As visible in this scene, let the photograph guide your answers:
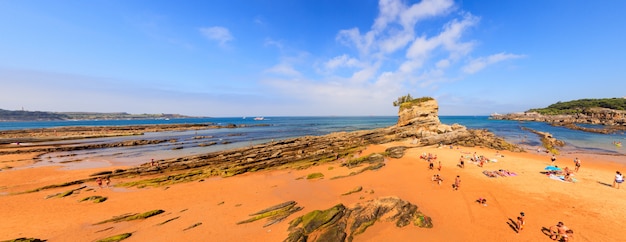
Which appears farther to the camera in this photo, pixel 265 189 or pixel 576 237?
pixel 265 189

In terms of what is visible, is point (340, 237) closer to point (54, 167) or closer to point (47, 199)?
point (47, 199)

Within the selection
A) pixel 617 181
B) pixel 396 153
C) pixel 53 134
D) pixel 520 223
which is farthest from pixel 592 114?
pixel 53 134

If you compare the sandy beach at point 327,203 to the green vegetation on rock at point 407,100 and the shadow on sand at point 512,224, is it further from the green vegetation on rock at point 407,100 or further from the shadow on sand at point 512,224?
the green vegetation on rock at point 407,100

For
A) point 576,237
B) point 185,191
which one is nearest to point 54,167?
point 185,191

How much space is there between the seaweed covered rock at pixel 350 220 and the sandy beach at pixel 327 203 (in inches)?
17.7

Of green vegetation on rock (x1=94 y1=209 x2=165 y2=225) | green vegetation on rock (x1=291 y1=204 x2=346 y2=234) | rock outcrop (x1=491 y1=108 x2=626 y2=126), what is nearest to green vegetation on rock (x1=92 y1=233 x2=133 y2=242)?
green vegetation on rock (x1=94 y1=209 x2=165 y2=225)

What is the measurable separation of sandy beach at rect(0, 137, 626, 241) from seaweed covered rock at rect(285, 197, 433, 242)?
45 cm

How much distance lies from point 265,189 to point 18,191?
848 inches

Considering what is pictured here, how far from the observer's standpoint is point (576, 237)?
1134 cm

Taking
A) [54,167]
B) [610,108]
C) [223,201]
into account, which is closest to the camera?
[223,201]

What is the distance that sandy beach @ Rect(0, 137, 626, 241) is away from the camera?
12.2 metres

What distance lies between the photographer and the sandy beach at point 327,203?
1216cm

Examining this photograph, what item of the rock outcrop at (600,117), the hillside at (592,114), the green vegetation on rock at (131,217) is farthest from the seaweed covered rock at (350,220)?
the rock outcrop at (600,117)

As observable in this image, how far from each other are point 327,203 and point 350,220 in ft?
12.8
